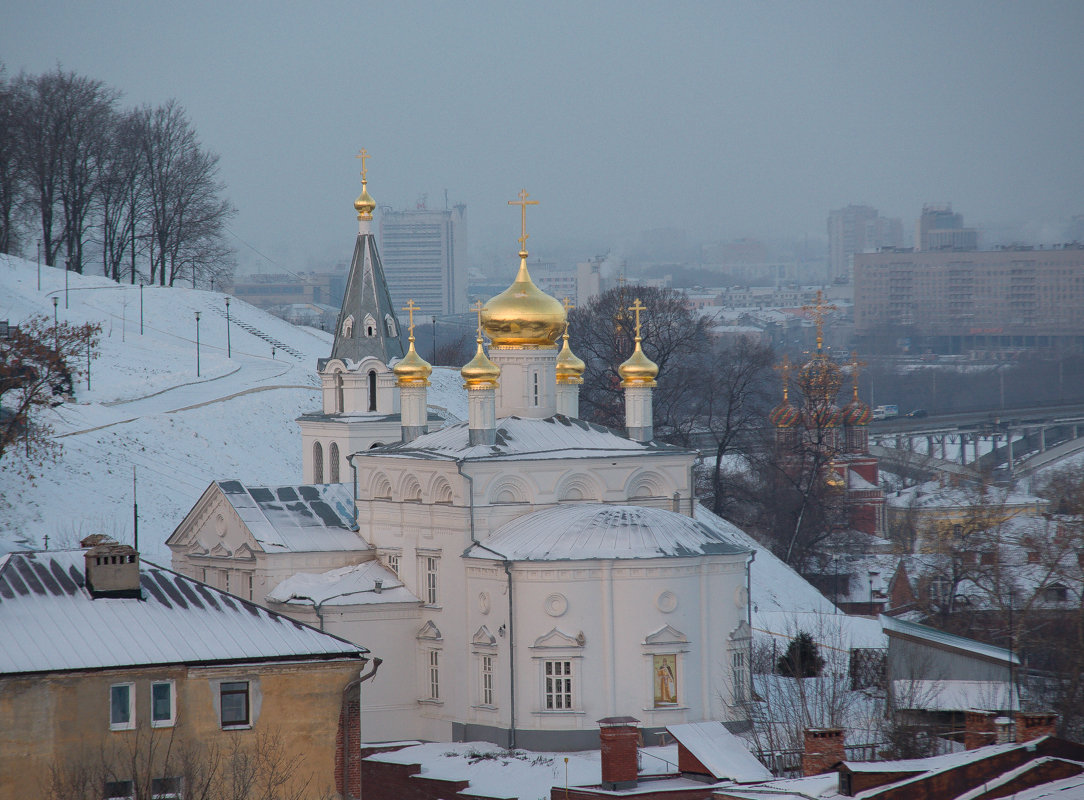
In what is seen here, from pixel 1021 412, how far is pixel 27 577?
251ft

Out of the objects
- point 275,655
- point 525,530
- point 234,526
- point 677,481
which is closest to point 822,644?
point 677,481

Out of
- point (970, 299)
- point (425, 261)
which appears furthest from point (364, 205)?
point (425, 261)

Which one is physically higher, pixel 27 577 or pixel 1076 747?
pixel 27 577

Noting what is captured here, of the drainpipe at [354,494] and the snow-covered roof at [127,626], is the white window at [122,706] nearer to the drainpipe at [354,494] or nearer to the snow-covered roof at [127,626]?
the snow-covered roof at [127,626]

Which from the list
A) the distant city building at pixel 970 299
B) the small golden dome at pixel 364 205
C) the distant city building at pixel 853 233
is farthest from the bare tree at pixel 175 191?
the distant city building at pixel 853 233

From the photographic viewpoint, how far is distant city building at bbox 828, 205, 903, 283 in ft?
631

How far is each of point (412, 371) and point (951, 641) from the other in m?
10.8

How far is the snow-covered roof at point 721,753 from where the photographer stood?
69.8 ft

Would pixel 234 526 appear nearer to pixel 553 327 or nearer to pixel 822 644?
pixel 553 327

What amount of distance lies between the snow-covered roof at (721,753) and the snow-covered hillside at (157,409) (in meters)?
17.4

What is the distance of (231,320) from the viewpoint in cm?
6384

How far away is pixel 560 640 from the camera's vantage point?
2817 centimetres

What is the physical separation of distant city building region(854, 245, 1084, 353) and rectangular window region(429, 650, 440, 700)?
338 feet

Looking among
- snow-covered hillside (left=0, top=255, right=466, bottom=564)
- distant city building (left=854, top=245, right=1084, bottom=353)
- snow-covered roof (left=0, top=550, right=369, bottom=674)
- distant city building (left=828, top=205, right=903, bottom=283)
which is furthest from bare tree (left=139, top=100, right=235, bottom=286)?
distant city building (left=828, top=205, right=903, bottom=283)
